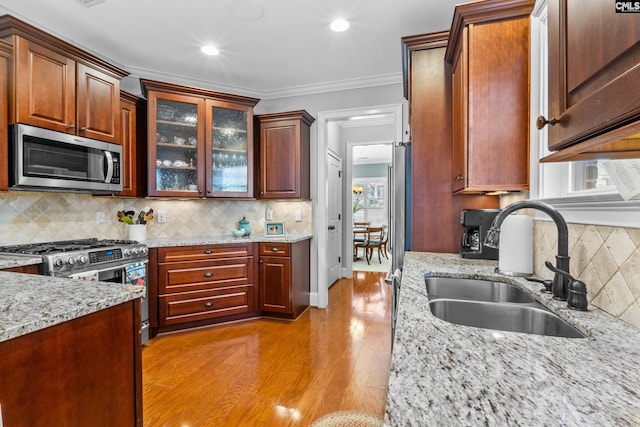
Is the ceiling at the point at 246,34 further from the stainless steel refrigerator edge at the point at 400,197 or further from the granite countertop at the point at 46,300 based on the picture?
the granite countertop at the point at 46,300

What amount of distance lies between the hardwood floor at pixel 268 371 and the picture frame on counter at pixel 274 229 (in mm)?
918

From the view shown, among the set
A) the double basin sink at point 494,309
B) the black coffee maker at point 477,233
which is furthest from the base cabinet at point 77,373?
the black coffee maker at point 477,233

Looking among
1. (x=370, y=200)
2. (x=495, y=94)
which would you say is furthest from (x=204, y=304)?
(x=370, y=200)

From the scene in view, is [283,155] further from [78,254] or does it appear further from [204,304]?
[78,254]

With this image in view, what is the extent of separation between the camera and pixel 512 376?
22.3 inches

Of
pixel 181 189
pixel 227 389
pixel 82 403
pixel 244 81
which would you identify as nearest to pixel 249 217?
pixel 181 189

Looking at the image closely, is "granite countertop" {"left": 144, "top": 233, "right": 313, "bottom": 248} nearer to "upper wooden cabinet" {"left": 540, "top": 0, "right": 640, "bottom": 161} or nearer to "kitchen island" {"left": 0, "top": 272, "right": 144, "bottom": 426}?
"kitchen island" {"left": 0, "top": 272, "right": 144, "bottom": 426}

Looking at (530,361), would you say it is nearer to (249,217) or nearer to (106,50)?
(249,217)

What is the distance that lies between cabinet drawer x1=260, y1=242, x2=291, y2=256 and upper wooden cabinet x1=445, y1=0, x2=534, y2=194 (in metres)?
2.03

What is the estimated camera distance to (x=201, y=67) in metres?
3.19

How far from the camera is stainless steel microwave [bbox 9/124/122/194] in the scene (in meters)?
2.05

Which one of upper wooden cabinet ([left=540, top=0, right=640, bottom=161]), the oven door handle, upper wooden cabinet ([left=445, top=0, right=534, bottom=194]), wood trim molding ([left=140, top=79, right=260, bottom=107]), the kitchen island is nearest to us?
upper wooden cabinet ([left=540, top=0, right=640, bottom=161])

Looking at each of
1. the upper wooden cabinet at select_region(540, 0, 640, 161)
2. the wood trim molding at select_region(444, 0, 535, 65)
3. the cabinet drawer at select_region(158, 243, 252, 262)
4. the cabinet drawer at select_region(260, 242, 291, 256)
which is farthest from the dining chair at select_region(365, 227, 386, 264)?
the upper wooden cabinet at select_region(540, 0, 640, 161)

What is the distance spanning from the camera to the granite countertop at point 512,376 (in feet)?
1.48
